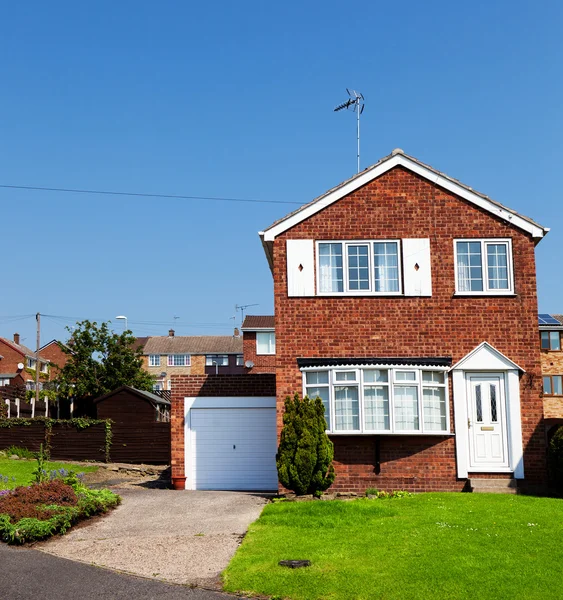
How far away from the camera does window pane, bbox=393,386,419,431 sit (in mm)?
18375

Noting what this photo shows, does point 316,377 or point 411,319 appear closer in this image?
point 316,377

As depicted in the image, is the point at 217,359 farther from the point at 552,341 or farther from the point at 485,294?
the point at 485,294

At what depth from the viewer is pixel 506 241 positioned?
19344 mm

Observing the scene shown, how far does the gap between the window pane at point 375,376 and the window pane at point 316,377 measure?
100cm

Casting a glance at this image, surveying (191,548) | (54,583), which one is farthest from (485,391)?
(54,583)

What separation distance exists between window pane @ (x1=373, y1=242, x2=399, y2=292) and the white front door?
2.97 metres

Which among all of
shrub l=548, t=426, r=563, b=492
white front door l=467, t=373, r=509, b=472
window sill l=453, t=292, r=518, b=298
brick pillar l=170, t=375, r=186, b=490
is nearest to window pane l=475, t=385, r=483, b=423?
white front door l=467, t=373, r=509, b=472

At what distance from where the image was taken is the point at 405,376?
18.6m

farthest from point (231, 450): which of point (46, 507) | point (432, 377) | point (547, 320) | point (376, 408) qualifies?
point (547, 320)

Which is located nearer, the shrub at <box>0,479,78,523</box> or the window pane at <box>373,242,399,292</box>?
the shrub at <box>0,479,78,523</box>

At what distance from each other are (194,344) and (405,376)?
60.3m

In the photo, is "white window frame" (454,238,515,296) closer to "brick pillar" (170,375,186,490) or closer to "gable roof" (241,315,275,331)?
"brick pillar" (170,375,186,490)

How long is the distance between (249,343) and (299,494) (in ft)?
129

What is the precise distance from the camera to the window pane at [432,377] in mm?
18750
